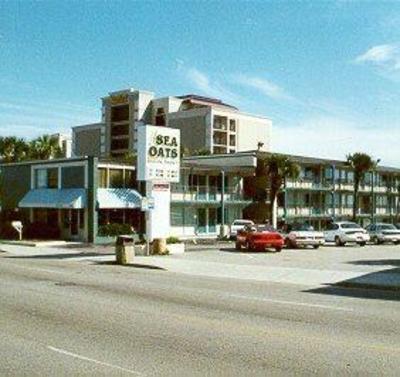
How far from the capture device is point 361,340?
35.4 feet

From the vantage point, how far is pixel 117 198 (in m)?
47.8

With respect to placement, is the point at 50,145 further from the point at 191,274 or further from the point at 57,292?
the point at 57,292

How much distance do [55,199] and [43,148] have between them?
52.9ft

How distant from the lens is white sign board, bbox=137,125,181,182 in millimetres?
32969

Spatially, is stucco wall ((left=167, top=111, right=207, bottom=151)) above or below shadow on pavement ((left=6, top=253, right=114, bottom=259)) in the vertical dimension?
above

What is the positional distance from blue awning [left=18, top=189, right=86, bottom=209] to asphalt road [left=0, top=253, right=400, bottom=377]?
86.9 ft

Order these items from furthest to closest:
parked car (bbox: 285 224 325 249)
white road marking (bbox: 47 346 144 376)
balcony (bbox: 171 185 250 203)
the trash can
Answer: balcony (bbox: 171 185 250 203) → parked car (bbox: 285 224 325 249) → the trash can → white road marking (bbox: 47 346 144 376)

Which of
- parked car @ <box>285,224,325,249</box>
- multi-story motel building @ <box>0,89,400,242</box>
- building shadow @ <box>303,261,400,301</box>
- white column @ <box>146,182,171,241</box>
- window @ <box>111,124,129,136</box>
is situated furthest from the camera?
window @ <box>111,124,129,136</box>

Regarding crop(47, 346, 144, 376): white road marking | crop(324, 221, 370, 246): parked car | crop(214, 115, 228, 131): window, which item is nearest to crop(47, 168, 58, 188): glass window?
crop(324, 221, 370, 246): parked car

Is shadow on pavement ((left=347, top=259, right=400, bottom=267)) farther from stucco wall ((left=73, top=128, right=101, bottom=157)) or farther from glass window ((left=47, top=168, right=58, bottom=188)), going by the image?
stucco wall ((left=73, top=128, right=101, bottom=157))

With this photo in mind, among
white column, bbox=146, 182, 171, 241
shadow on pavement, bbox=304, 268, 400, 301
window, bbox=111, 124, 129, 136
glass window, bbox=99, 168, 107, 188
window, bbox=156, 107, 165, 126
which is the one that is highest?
window, bbox=156, 107, 165, 126

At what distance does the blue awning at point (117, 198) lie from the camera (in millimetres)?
46781

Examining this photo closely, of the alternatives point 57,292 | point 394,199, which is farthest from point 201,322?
point 394,199

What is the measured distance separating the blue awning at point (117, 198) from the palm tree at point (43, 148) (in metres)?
16.7
